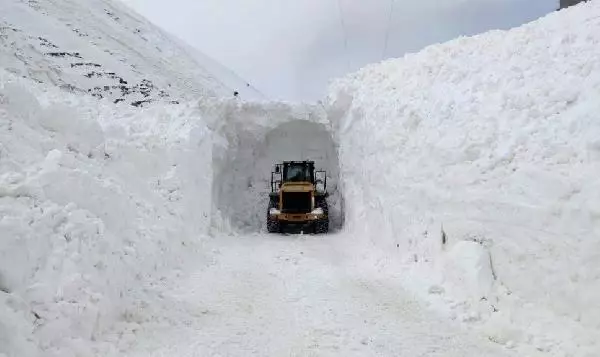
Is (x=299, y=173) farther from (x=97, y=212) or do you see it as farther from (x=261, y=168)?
(x=97, y=212)

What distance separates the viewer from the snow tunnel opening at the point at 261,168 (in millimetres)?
19031

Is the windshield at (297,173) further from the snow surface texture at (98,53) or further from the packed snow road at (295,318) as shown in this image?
the snow surface texture at (98,53)

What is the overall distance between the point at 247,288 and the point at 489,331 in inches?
154

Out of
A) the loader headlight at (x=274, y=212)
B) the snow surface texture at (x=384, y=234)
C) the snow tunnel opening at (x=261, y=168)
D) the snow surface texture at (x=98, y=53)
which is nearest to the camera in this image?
the snow surface texture at (x=384, y=234)

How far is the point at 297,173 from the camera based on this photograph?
1848 cm

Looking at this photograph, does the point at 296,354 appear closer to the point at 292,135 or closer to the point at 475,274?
the point at 475,274

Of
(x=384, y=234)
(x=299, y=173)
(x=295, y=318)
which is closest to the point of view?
(x=295, y=318)

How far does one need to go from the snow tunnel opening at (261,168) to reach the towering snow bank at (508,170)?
6.77m

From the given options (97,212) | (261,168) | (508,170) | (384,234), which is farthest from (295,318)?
(261,168)

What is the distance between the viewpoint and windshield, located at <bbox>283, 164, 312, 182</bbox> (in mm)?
18391

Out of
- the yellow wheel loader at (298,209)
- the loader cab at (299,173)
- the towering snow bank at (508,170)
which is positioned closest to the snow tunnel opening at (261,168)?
the yellow wheel loader at (298,209)

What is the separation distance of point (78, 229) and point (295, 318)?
10.1ft

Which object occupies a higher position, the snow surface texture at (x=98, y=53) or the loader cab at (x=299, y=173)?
the snow surface texture at (x=98, y=53)

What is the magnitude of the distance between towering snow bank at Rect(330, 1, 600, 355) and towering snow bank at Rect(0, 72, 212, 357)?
4.76 m
